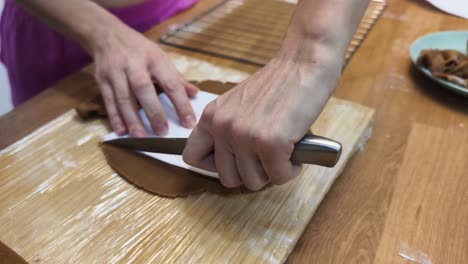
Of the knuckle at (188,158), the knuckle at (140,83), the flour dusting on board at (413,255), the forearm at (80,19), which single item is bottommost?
the flour dusting on board at (413,255)

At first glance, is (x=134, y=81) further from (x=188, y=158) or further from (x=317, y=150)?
(x=317, y=150)

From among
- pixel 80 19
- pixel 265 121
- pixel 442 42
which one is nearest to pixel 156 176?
pixel 265 121

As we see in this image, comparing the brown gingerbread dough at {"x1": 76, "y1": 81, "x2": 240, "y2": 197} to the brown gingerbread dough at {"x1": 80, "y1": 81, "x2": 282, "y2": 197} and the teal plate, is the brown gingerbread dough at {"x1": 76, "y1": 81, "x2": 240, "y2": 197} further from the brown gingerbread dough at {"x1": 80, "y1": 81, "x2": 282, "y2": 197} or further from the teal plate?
the teal plate

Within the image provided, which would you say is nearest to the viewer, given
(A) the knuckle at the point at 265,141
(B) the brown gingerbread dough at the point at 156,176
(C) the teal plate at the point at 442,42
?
(A) the knuckle at the point at 265,141

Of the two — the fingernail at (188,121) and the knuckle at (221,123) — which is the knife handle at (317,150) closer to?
the knuckle at (221,123)

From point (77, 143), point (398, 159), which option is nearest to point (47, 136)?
point (77, 143)

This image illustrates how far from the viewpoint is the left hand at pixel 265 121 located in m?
0.41

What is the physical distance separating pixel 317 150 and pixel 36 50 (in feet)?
2.25

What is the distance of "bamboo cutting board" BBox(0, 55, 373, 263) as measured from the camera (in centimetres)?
46

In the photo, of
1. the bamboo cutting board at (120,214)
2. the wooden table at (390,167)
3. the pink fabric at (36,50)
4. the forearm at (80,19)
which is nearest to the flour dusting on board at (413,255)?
the wooden table at (390,167)

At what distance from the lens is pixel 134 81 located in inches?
24.6

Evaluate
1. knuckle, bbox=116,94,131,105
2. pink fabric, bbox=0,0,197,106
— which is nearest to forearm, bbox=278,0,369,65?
knuckle, bbox=116,94,131,105

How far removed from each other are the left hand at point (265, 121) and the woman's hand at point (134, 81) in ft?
0.52

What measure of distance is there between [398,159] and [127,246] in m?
0.39
